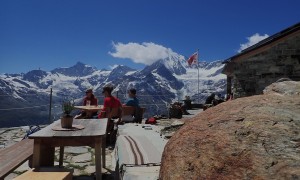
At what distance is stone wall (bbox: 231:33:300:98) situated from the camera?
1077cm

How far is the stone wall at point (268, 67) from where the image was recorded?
35.3 ft

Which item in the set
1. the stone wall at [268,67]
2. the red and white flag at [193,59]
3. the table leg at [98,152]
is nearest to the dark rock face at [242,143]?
the table leg at [98,152]

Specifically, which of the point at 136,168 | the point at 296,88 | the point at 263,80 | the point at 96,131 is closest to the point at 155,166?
the point at 136,168

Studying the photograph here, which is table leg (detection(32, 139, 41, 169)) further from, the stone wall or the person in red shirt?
the stone wall

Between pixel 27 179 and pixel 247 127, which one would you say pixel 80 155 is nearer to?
pixel 27 179

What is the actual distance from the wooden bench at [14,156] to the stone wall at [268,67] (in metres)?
8.31

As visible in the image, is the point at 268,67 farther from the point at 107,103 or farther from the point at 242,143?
the point at 242,143

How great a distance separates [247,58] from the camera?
12500 millimetres

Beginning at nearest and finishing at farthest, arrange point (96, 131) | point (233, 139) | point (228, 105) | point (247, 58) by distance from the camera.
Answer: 1. point (233, 139)
2. point (228, 105)
3. point (96, 131)
4. point (247, 58)

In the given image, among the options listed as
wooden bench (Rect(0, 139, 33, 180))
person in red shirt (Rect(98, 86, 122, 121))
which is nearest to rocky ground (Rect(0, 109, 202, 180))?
wooden bench (Rect(0, 139, 33, 180))

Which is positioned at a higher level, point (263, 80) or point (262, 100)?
point (263, 80)

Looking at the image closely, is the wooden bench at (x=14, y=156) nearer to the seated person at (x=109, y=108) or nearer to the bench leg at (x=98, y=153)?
the bench leg at (x=98, y=153)

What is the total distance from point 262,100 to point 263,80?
31.5 ft

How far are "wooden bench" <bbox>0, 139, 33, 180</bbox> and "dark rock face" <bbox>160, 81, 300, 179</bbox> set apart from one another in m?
2.33
